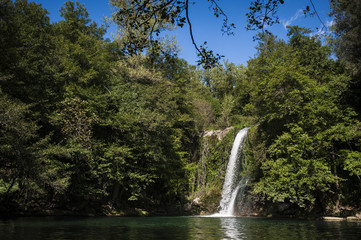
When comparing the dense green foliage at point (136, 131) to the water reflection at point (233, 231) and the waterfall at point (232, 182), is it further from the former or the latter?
the water reflection at point (233, 231)

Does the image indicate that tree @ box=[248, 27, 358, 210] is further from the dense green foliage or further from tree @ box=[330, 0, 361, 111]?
tree @ box=[330, 0, 361, 111]

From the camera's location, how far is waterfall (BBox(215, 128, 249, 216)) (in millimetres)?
25006

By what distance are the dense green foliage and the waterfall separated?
100 centimetres

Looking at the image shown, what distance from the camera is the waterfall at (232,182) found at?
25006 mm

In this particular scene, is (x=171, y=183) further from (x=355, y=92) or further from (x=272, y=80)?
(x=355, y=92)

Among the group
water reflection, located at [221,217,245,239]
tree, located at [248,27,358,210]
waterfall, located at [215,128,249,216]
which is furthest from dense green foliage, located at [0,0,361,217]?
water reflection, located at [221,217,245,239]

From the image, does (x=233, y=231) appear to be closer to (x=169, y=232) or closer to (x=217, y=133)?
(x=169, y=232)

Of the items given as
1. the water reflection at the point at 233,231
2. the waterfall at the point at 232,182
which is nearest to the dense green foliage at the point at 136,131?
the waterfall at the point at 232,182

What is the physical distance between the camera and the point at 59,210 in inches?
815

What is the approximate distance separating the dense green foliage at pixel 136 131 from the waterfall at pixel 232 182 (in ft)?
3.28

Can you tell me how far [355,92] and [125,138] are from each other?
1865 cm

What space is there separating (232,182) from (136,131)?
33.9 ft

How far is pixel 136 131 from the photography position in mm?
23703

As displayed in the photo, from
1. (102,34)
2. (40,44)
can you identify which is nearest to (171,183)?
(40,44)
